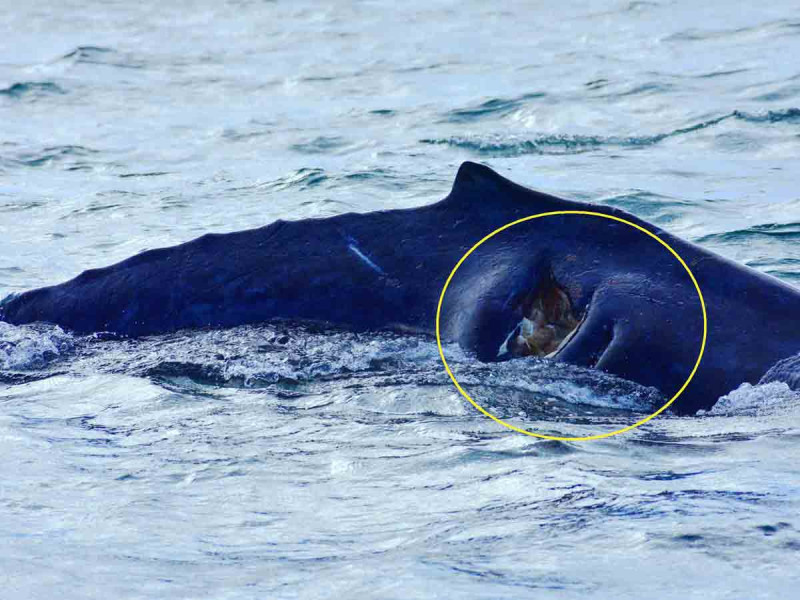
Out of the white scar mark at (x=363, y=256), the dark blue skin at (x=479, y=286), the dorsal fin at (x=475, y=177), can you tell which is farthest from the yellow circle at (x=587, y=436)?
the white scar mark at (x=363, y=256)

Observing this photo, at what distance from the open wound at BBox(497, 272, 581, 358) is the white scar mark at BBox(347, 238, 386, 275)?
0.62 meters

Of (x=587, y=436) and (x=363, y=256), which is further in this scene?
(x=363, y=256)

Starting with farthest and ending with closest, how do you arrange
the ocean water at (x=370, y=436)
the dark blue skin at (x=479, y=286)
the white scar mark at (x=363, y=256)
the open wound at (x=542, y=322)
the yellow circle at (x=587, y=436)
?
the white scar mark at (x=363, y=256), the open wound at (x=542, y=322), the dark blue skin at (x=479, y=286), the yellow circle at (x=587, y=436), the ocean water at (x=370, y=436)

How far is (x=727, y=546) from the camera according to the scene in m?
3.71

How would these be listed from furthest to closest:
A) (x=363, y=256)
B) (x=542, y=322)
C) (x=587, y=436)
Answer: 1. (x=363, y=256)
2. (x=542, y=322)
3. (x=587, y=436)

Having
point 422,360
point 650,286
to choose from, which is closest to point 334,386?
point 422,360

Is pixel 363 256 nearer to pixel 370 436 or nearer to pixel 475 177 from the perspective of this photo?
pixel 475 177

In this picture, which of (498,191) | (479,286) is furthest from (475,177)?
(479,286)

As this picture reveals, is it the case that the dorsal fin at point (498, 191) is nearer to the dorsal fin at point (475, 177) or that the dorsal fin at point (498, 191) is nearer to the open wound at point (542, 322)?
the dorsal fin at point (475, 177)

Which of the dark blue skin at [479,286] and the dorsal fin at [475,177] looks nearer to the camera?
the dark blue skin at [479,286]

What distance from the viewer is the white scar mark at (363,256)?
550 centimetres

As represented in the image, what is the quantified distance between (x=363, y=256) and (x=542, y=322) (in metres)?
0.80

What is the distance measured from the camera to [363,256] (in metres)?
5.53

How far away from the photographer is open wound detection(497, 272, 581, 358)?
5.19 meters
